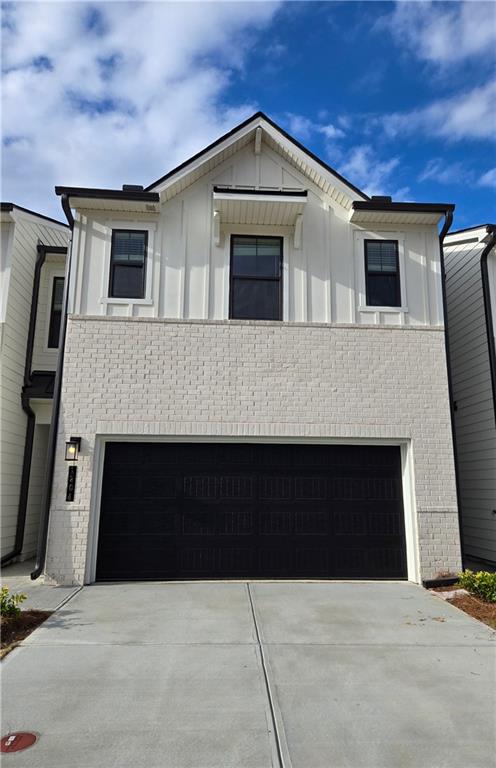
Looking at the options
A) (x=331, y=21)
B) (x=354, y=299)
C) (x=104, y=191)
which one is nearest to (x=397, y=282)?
(x=354, y=299)

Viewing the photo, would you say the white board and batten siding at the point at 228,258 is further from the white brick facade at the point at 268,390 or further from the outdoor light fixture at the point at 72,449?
the outdoor light fixture at the point at 72,449

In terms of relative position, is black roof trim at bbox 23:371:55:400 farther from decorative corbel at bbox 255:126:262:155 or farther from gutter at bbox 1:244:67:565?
decorative corbel at bbox 255:126:262:155

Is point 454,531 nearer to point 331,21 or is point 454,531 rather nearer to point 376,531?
point 376,531

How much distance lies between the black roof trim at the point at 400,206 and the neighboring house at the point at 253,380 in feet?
0.12

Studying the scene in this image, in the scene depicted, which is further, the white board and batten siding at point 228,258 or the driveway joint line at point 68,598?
the white board and batten siding at point 228,258

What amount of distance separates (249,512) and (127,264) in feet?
16.1

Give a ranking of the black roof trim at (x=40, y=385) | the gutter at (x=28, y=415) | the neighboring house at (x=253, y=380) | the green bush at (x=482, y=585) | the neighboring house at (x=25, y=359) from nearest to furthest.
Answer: the green bush at (x=482, y=585) < the neighboring house at (x=253, y=380) < the neighboring house at (x=25, y=359) < the gutter at (x=28, y=415) < the black roof trim at (x=40, y=385)

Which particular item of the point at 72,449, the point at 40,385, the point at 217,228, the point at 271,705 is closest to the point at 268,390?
the point at 217,228

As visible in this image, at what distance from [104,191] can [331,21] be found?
465cm

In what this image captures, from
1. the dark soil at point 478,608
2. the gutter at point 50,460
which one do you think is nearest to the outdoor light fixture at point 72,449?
the gutter at point 50,460

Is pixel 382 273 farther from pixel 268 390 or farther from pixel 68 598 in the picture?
pixel 68 598

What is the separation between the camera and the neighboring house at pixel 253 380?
27.5ft

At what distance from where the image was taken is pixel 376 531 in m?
8.56

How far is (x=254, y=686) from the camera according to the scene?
422cm
